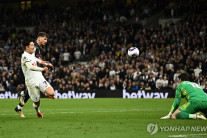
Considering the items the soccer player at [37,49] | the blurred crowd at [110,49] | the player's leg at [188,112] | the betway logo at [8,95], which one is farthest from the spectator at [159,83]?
the player's leg at [188,112]

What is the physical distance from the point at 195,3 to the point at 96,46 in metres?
9.29

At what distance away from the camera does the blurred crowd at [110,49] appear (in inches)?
1195

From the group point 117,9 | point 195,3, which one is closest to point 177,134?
point 195,3

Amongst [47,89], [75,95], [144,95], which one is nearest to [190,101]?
[47,89]

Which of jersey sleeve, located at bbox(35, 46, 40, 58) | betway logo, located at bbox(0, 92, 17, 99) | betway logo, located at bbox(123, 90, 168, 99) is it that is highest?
jersey sleeve, located at bbox(35, 46, 40, 58)

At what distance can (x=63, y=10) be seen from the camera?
1773 inches

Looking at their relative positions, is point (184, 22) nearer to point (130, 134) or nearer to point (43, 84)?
point (43, 84)

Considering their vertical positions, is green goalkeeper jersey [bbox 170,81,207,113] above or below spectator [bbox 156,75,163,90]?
above

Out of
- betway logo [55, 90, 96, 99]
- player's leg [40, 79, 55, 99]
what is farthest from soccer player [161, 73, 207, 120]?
betway logo [55, 90, 96, 99]

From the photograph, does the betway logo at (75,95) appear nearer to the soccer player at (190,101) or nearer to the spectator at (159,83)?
the spectator at (159,83)

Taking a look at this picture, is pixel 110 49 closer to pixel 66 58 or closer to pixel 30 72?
pixel 66 58

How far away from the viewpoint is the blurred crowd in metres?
30.4

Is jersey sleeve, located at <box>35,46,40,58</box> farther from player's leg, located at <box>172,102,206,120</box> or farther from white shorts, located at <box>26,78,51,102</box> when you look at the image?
player's leg, located at <box>172,102,206,120</box>

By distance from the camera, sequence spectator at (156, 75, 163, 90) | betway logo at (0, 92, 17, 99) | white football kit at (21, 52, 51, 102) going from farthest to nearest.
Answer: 1. betway logo at (0, 92, 17, 99)
2. spectator at (156, 75, 163, 90)
3. white football kit at (21, 52, 51, 102)
